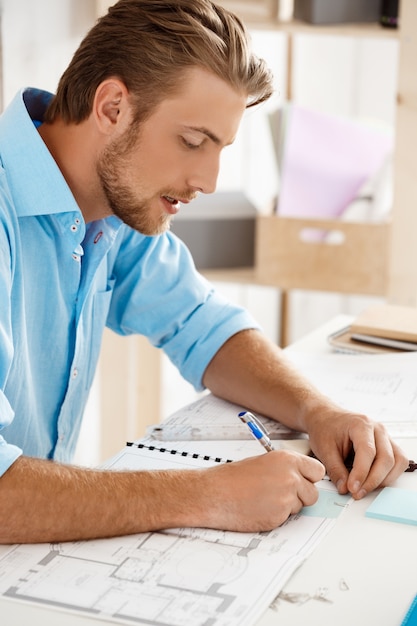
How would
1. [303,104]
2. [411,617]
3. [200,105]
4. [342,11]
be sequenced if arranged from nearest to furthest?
[411,617] → [200,105] → [342,11] → [303,104]

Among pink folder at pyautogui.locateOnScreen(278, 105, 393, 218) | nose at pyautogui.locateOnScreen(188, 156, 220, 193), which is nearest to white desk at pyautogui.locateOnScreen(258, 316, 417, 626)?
nose at pyautogui.locateOnScreen(188, 156, 220, 193)

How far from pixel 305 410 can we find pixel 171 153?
417 millimetres

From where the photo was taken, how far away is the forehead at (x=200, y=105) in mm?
1289

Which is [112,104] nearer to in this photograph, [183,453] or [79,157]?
[79,157]

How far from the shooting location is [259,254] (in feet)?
7.93

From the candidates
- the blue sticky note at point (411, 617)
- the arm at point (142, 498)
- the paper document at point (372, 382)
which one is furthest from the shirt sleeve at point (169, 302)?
the blue sticky note at point (411, 617)

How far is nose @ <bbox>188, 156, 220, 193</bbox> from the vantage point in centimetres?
133

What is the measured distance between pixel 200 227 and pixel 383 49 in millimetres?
927

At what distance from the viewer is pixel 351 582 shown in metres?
0.91

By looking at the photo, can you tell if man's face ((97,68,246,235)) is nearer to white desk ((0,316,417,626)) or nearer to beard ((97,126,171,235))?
beard ((97,126,171,235))

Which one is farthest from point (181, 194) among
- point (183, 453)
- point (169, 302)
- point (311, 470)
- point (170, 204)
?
point (311, 470)

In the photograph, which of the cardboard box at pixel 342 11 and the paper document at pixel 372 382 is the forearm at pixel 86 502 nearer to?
the paper document at pixel 372 382

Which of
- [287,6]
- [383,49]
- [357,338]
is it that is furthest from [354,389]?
[383,49]

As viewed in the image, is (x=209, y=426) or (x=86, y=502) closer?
(x=86, y=502)
